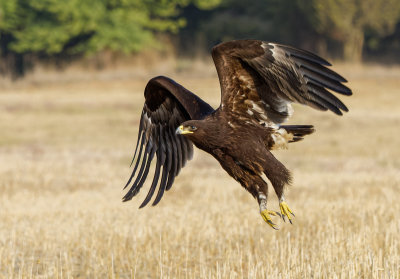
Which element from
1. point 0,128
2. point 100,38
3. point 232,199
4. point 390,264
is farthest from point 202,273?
point 100,38

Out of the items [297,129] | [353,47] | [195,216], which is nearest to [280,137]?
[297,129]

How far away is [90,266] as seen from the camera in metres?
7.62

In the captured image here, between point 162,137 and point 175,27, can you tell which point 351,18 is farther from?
point 162,137

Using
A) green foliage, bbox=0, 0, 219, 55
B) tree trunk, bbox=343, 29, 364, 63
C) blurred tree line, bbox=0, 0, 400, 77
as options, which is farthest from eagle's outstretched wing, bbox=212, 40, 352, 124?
green foliage, bbox=0, 0, 219, 55

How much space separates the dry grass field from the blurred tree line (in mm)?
14492

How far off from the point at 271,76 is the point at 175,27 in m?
35.4

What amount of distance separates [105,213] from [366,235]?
3.49 metres

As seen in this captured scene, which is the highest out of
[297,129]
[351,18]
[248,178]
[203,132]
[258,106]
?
[351,18]

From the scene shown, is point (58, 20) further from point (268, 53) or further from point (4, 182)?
point (268, 53)

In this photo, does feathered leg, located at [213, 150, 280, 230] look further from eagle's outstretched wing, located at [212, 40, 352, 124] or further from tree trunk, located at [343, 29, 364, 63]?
tree trunk, located at [343, 29, 364, 63]

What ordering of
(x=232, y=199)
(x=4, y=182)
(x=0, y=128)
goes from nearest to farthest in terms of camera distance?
(x=232, y=199) < (x=4, y=182) < (x=0, y=128)

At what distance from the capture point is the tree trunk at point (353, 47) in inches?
1460

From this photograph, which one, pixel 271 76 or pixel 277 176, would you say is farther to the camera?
pixel 277 176

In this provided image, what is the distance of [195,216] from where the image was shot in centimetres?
976
